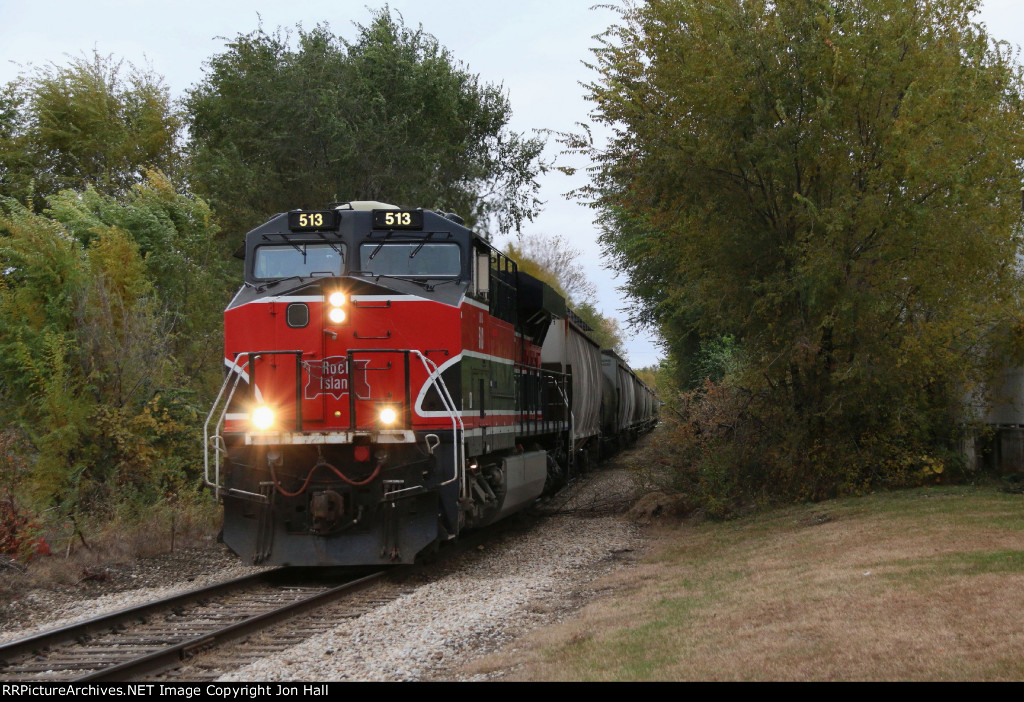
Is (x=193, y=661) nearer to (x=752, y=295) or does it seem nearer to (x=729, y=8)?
(x=752, y=295)

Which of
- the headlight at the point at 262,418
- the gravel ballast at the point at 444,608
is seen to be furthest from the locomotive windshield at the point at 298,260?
the gravel ballast at the point at 444,608

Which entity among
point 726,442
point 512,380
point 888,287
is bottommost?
point 726,442

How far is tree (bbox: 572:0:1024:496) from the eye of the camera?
1320cm

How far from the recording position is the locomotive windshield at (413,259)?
10930mm

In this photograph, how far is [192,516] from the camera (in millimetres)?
13750

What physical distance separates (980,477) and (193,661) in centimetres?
1275

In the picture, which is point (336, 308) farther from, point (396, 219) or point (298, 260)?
point (396, 219)

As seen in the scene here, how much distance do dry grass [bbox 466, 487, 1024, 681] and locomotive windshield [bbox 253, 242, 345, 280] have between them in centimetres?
498

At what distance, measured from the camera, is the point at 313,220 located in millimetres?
10953

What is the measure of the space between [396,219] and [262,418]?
9.18ft

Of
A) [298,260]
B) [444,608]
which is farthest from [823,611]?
[298,260]

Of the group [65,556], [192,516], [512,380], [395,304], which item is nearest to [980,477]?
[512,380]

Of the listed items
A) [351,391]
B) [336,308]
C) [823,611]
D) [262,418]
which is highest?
[336,308]
